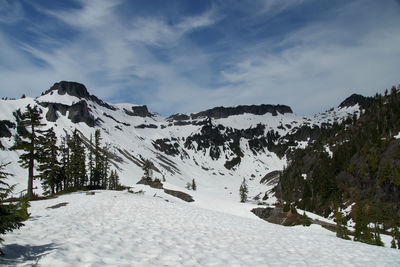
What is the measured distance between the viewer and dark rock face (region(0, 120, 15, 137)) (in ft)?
437

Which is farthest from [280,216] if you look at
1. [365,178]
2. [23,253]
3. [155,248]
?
[365,178]

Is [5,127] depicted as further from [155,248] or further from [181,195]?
[155,248]

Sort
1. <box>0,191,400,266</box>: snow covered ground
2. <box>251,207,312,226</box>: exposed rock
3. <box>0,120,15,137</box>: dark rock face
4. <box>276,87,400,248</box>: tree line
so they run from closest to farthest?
<box>0,191,400,266</box>: snow covered ground
<box>251,207,312,226</box>: exposed rock
<box>276,87,400,248</box>: tree line
<box>0,120,15,137</box>: dark rock face

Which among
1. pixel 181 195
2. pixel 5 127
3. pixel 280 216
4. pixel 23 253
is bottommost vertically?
pixel 280 216

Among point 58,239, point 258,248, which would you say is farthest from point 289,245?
point 58,239

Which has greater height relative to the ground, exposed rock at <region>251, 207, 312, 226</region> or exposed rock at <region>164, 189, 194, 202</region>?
exposed rock at <region>164, 189, 194, 202</region>

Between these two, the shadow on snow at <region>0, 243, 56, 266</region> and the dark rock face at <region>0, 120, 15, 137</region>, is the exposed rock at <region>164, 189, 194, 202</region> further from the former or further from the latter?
the dark rock face at <region>0, 120, 15, 137</region>

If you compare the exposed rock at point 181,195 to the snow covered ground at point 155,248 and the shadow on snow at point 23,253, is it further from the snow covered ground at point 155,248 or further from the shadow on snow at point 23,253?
the shadow on snow at point 23,253

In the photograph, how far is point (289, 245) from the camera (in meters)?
10.2

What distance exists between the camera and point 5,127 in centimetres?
13775

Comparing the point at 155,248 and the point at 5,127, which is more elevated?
the point at 5,127

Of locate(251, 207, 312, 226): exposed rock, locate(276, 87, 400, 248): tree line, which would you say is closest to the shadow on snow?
locate(251, 207, 312, 226): exposed rock

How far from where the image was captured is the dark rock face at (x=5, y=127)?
133 metres

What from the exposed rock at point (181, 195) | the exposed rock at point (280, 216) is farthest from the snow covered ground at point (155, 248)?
the exposed rock at point (181, 195)
